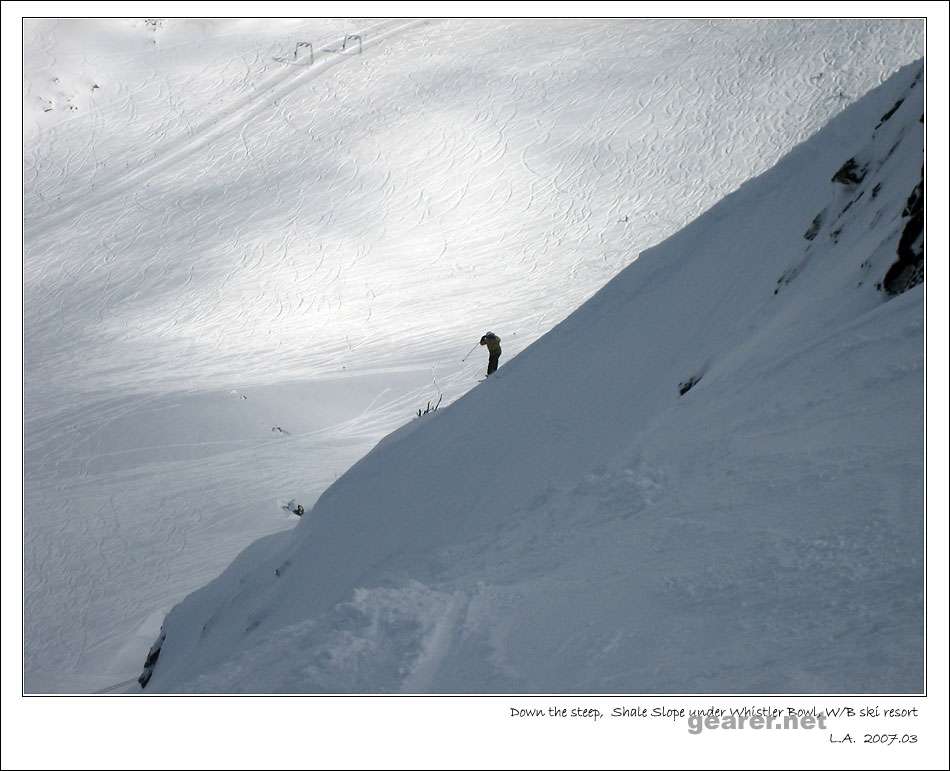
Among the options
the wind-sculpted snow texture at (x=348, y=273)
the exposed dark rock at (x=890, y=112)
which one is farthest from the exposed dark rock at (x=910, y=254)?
the exposed dark rock at (x=890, y=112)

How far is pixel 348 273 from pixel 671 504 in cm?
2338

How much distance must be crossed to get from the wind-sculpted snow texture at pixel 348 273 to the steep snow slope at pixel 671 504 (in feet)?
0.14

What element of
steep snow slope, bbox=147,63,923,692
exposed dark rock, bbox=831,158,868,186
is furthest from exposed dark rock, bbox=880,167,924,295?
exposed dark rock, bbox=831,158,868,186

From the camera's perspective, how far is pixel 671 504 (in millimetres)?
4785

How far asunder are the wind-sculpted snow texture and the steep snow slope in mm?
42

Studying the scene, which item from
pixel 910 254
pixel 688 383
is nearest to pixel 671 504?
pixel 688 383

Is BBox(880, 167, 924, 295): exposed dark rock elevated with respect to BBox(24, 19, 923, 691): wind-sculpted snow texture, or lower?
lower

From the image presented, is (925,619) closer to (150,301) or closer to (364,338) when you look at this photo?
(364,338)

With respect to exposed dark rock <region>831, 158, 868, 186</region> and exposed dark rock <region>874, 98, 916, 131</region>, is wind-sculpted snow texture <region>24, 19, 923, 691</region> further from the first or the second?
exposed dark rock <region>874, 98, 916, 131</region>

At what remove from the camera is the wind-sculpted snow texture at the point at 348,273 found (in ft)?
21.3

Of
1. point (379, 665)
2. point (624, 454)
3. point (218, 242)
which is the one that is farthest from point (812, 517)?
point (218, 242)

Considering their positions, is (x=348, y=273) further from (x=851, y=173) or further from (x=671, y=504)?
(x=671, y=504)

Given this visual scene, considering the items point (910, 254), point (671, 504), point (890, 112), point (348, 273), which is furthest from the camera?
point (348, 273)

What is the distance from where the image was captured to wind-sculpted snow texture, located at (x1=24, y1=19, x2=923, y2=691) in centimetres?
650
